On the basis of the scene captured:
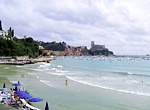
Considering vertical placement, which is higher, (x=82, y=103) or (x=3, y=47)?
(x=3, y=47)

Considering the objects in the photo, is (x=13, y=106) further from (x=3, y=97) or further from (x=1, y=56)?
(x=1, y=56)

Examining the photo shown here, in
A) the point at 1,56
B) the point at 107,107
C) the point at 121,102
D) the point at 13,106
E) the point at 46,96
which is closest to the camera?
the point at 13,106

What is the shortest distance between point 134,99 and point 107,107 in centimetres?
479

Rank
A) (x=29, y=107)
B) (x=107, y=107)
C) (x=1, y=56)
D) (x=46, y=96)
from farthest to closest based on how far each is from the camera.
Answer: (x=1, y=56) < (x=46, y=96) < (x=107, y=107) < (x=29, y=107)

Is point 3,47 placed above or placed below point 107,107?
above

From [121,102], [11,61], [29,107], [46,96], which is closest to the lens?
[29,107]

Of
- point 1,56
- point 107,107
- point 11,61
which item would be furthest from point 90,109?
point 1,56

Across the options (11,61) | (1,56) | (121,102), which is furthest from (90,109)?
(1,56)

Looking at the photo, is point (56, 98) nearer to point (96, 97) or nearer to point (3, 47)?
point (96, 97)

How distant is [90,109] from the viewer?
20781 millimetres

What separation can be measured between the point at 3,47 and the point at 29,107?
8714cm

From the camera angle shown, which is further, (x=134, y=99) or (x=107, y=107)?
(x=134, y=99)

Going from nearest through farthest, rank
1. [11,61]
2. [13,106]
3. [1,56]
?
[13,106] < [11,61] < [1,56]

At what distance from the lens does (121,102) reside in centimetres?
2352
